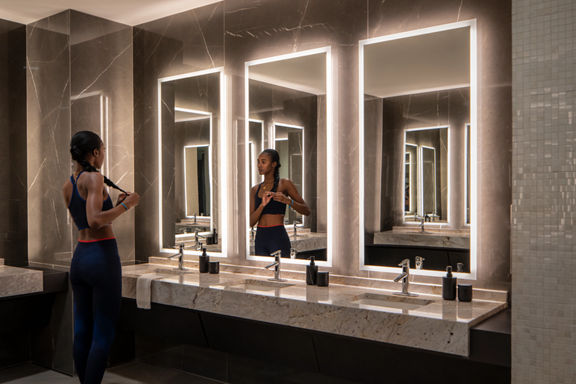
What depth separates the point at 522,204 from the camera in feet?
5.05

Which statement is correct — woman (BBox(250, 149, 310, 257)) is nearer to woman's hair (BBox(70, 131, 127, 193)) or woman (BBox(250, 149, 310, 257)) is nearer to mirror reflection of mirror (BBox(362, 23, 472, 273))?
mirror reflection of mirror (BBox(362, 23, 472, 273))

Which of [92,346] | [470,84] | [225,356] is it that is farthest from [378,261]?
[92,346]

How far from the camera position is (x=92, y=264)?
9.52ft

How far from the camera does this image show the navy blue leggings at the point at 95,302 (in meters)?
2.90

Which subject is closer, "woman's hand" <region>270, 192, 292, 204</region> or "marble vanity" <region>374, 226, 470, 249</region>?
"marble vanity" <region>374, 226, 470, 249</region>

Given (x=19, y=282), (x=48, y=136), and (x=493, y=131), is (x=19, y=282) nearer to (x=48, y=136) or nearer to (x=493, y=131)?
(x=48, y=136)

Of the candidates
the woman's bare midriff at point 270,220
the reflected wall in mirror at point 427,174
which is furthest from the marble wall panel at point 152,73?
the reflected wall in mirror at point 427,174

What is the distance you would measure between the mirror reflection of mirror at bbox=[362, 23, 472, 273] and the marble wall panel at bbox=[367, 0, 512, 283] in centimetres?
8

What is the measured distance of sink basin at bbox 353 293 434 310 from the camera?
101 inches

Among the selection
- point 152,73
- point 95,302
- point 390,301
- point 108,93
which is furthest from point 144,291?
point 152,73

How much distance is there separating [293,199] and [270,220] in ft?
0.81

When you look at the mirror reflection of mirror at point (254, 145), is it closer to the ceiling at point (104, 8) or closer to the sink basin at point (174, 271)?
the sink basin at point (174, 271)

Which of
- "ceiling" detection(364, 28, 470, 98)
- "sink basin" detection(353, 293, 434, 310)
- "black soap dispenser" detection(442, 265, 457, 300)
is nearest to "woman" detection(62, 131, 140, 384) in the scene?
"sink basin" detection(353, 293, 434, 310)

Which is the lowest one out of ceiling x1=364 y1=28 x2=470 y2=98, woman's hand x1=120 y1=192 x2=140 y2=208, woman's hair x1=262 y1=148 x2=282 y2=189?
woman's hand x1=120 y1=192 x2=140 y2=208
